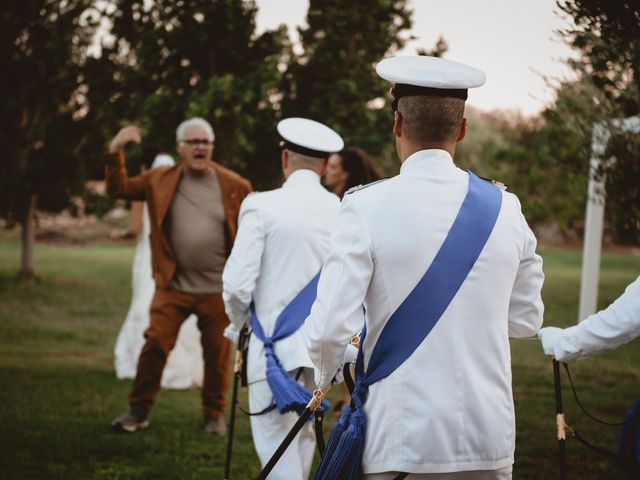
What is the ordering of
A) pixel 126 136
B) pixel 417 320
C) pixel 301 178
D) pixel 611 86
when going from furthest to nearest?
pixel 126 136 → pixel 611 86 → pixel 301 178 → pixel 417 320

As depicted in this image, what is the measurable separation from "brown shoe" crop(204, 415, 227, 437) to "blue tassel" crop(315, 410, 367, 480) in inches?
168

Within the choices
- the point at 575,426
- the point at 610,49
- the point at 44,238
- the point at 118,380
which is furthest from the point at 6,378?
the point at 44,238

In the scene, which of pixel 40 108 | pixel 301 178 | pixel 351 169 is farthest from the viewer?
pixel 40 108

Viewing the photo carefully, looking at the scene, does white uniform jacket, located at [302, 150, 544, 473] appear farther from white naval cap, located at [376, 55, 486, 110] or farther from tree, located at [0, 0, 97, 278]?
tree, located at [0, 0, 97, 278]

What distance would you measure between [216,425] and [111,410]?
1.21 metres

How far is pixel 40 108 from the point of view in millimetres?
18828

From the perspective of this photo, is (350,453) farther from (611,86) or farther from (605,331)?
(611,86)

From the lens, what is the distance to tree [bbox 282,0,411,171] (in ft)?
43.9

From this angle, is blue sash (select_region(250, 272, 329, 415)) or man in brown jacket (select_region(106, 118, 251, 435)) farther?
man in brown jacket (select_region(106, 118, 251, 435))

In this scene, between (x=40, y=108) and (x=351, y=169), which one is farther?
(x=40, y=108)

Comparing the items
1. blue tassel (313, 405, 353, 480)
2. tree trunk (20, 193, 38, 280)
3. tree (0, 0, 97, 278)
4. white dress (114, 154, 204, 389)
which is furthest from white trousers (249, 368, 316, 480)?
tree trunk (20, 193, 38, 280)

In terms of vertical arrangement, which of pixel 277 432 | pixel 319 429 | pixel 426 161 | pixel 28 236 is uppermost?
pixel 426 161

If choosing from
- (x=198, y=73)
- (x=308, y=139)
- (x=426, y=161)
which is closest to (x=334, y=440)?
(x=426, y=161)

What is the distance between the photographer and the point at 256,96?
12594mm
